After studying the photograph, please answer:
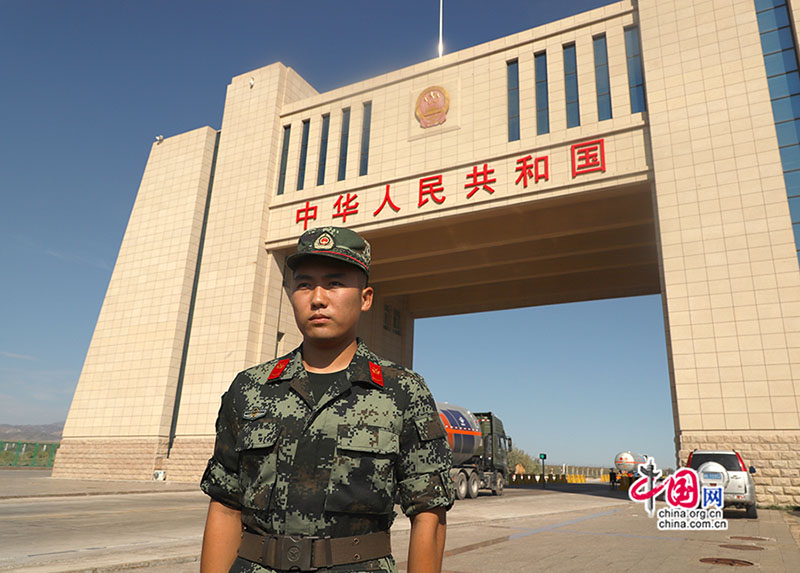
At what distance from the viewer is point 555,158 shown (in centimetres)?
2473

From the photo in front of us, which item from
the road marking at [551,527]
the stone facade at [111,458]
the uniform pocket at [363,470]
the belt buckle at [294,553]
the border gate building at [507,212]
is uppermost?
the border gate building at [507,212]

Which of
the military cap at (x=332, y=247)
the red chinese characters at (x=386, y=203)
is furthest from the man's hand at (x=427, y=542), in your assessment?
the red chinese characters at (x=386, y=203)

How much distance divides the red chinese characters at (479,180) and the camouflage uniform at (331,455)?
24.1 meters

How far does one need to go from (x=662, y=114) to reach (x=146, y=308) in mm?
28916

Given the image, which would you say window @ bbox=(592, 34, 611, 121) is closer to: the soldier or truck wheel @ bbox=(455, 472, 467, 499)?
truck wheel @ bbox=(455, 472, 467, 499)

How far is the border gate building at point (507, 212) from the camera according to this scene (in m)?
19.9

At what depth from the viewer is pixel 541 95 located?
26328 millimetres

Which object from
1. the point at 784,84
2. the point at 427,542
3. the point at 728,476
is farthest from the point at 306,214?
the point at 427,542

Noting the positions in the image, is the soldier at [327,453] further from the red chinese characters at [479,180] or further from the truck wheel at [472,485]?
the truck wheel at [472,485]

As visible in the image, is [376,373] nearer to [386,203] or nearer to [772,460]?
[772,460]

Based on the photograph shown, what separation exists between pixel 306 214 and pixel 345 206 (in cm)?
239

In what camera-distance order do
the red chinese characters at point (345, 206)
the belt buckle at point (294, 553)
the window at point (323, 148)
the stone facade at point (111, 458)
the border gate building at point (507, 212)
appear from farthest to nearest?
the window at point (323, 148) < the stone facade at point (111, 458) < the red chinese characters at point (345, 206) < the border gate building at point (507, 212) < the belt buckle at point (294, 553)

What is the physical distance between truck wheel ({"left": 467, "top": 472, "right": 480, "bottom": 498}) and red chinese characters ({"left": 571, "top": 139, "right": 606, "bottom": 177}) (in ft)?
47.1

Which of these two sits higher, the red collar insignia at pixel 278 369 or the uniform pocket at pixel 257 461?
the red collar insignia at pixel 278 369
